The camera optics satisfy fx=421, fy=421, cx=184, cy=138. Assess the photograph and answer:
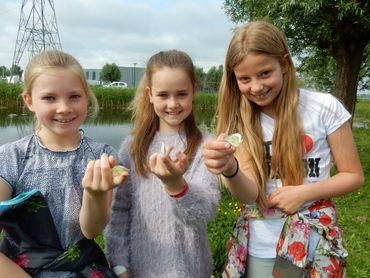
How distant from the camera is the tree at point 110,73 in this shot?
58.3m

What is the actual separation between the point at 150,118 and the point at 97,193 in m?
0.69

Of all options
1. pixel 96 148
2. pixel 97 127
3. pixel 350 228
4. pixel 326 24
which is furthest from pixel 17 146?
pixel 97 127

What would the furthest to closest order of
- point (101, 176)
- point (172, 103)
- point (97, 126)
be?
point (97, 126)
point (172, 103)
point (101, 176)

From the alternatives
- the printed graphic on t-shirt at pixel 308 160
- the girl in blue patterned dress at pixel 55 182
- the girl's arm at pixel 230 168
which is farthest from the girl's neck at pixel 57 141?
the printed graphic on t-shirt at pixel 308 160

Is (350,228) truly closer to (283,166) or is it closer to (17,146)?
(283,166)

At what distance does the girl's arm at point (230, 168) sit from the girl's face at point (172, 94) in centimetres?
36

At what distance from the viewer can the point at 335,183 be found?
1.94m

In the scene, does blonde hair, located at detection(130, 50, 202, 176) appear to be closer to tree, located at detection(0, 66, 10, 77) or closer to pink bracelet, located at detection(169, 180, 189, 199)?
pink bracelet, located at detection(169, 180, 189, 199)

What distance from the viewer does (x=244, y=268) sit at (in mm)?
2068

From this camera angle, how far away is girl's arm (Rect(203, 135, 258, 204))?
160 cm

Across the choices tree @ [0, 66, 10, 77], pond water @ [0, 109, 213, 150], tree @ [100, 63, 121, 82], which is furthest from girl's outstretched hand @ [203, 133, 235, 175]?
tree @ [0, 66, 10, 77]

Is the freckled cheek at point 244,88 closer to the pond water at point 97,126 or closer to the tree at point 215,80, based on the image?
the tree at point 215,80

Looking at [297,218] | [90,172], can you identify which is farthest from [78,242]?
[297,218]

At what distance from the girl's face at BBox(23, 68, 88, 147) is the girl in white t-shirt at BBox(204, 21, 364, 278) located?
0.65 meters
